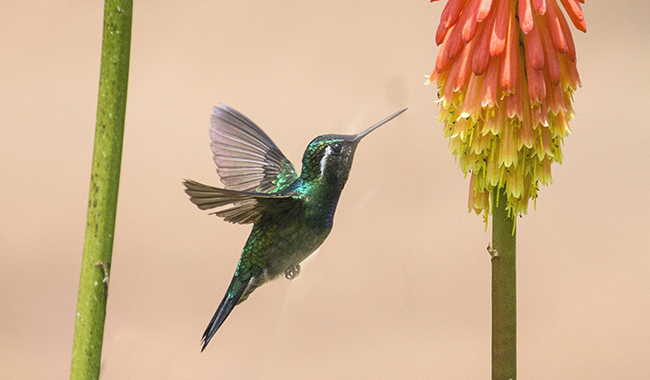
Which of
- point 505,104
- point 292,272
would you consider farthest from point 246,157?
point 505,104

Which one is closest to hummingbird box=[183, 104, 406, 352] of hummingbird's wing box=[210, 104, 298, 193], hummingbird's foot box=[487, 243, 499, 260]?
hummingbird's wing box=[210, 104, 298, 193]

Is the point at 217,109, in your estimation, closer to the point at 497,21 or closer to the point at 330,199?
the point at 330,199

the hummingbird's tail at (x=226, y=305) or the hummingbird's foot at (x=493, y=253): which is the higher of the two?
the hummingbird's foot at (x=493, y=253)

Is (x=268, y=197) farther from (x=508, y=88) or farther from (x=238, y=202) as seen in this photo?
(x=508, y=88)

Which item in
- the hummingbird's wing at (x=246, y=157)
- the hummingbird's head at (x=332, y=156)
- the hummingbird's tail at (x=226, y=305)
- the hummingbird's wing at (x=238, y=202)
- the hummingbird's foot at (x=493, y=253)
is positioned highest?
the hummingbird's wing at (x=246, y=157)

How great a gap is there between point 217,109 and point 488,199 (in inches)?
9.7

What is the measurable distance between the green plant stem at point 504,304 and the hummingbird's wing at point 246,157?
0.25 m

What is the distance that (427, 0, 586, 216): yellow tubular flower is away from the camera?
0.39 metres

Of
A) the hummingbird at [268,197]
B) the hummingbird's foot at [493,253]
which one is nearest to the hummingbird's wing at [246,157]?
the hummingbird at [268,197]

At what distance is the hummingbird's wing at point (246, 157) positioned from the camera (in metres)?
0.55

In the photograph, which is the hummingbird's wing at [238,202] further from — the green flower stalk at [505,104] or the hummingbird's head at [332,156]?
the green flower stalk at [505,104]

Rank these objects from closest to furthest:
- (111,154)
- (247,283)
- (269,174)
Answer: (111,154), (247,283), (269,174)

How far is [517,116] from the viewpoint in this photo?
41cm

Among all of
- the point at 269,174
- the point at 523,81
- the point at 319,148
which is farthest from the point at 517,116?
the point at 269,174
